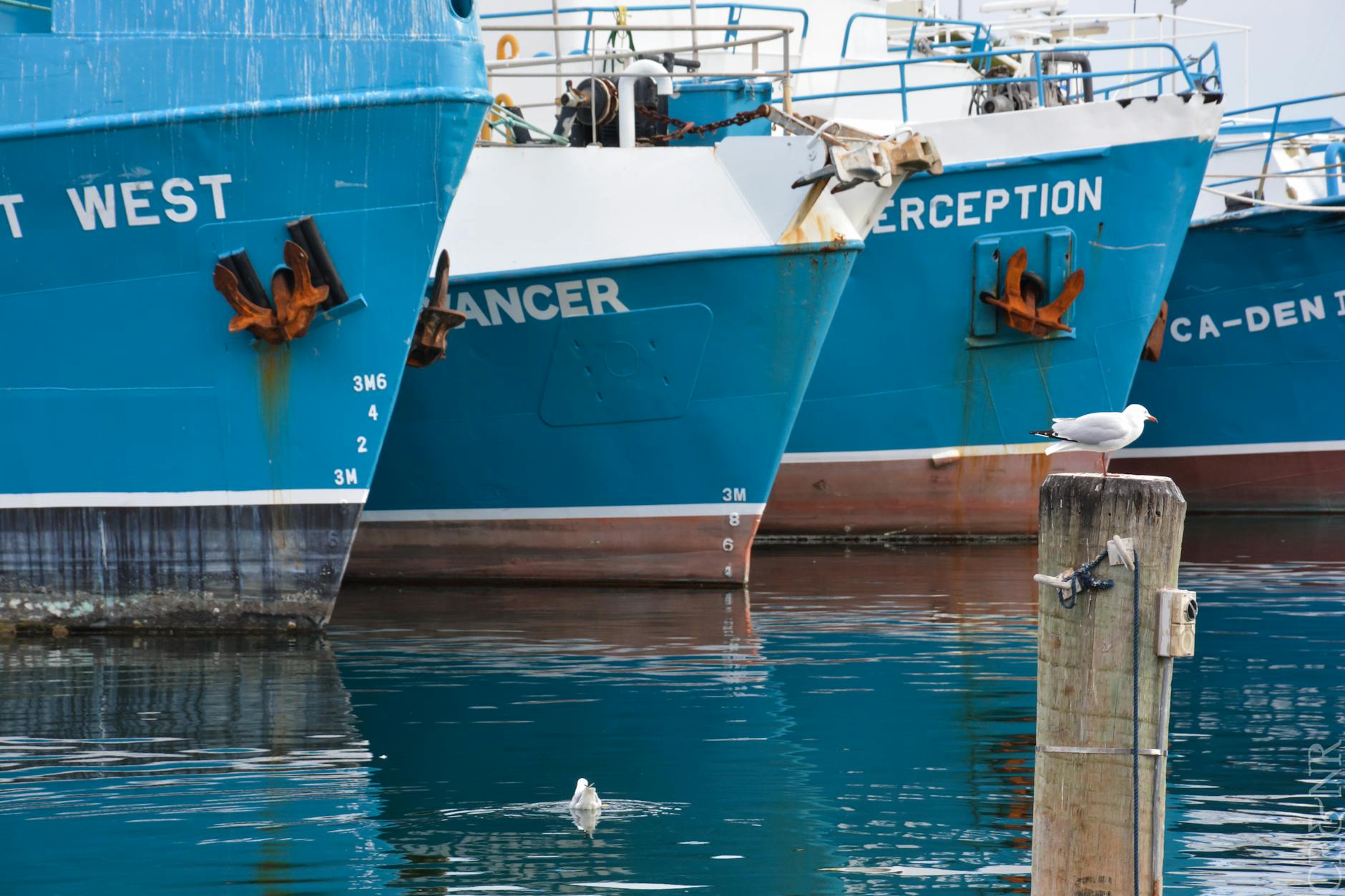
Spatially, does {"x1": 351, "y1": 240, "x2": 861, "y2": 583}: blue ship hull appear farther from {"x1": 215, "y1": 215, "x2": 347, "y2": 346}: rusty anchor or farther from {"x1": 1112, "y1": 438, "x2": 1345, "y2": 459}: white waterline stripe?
{"x1": 1112, "y1": 438, "x2": 1345, "y2": 459}: white waterline stripe

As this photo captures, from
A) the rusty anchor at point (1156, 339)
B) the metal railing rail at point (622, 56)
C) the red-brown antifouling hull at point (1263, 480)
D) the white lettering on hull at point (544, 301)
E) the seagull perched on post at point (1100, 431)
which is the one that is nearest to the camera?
the seagull perched on post at point (1100, 431)

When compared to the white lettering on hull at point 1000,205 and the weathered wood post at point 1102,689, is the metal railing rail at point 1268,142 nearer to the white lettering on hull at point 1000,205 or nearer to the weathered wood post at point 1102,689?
the white lettering on hull at point 1000,205

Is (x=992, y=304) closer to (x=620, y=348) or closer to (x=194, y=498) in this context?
(x=620, y=348)

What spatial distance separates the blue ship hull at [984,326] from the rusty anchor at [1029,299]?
7cm

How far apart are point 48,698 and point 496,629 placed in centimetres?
289

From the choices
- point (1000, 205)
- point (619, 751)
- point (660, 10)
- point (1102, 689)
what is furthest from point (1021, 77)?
point (1102, 689)

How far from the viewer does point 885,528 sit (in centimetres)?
1638

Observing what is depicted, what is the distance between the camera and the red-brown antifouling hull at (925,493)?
1605 cm

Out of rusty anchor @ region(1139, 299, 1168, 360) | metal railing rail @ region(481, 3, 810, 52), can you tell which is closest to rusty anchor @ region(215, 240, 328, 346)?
metal railing rail @ region(481, 3, 810, 52)

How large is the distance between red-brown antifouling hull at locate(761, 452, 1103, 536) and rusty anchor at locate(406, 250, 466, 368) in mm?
5496

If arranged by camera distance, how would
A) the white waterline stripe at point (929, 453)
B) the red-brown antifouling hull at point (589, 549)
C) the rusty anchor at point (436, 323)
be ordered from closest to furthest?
the rusty anchor at point (436, 323), the red-brown antifouling hull at point (589, 549), the white waterline stripe at point (929, 453)

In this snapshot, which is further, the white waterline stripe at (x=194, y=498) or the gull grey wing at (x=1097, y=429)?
the white waterline stripe at (x=194, y=498)

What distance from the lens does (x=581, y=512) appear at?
12.9 m

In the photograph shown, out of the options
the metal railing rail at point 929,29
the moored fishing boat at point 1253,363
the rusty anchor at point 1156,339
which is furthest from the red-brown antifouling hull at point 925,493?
the metal railing rail at point 929,29
